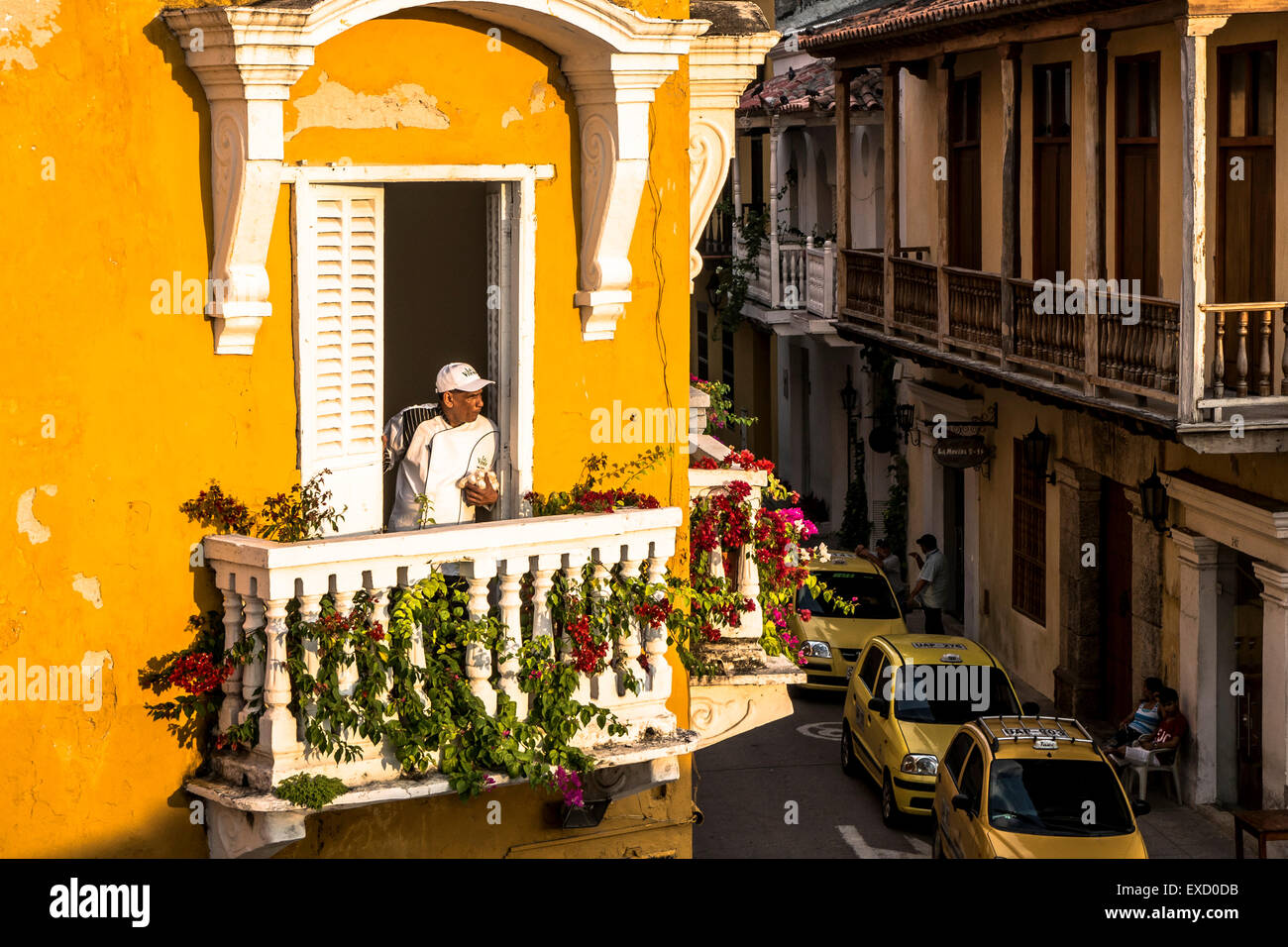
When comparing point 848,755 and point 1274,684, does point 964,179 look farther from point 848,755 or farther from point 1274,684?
point 1274,684

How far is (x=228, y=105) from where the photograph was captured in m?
8.33

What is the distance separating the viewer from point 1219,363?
1608 cm

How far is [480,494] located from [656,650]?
3.69ft

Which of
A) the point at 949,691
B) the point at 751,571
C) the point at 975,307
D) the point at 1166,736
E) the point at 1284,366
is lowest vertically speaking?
the point at 1166,736

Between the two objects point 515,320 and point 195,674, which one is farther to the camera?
point 515,320

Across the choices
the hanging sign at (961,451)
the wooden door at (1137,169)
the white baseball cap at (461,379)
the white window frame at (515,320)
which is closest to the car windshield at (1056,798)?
the wooden door at (1137,169)

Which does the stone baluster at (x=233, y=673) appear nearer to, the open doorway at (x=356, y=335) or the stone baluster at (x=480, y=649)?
the open doorway at (x=356, y=335)

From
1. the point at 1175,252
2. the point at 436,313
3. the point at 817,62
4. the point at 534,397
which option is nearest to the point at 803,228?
the point at 817,62

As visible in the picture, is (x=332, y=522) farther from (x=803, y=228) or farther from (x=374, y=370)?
(x=803, y=228)

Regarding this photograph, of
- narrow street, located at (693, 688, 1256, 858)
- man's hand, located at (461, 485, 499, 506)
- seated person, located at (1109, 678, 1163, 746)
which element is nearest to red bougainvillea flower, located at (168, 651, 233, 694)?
man's hand, located at (461, 485, 499, 506)

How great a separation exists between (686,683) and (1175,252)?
34.1 ft

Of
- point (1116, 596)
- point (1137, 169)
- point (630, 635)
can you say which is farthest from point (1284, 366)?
point (630, 635)

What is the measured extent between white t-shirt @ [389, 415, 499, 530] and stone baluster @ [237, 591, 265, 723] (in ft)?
4.11

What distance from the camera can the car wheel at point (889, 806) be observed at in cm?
1823
